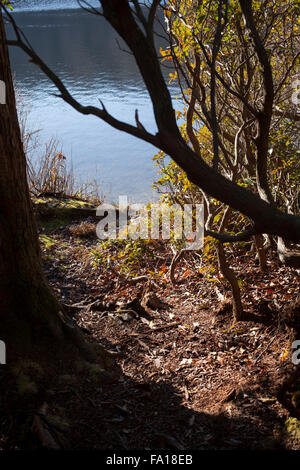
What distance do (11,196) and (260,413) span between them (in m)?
2.15

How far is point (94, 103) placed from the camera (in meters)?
17.9

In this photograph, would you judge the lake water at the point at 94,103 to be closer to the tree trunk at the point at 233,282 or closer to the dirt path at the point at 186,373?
the tree trunk at the point at 233,282

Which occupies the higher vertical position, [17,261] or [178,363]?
[17,261]

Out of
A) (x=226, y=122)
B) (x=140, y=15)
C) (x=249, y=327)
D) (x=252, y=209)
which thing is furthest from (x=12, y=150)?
(x=226, y=122)

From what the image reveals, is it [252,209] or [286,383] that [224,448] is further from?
[252,209]

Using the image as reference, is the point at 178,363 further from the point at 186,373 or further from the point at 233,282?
the point at 233,282

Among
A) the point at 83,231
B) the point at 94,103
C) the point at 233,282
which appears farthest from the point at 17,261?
the point at 94,103

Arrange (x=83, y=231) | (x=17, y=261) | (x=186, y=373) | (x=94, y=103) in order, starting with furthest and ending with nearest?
(x=94, y=103) → (x=83, y=231) → (x=186, y=373) → (x=17, y=261)

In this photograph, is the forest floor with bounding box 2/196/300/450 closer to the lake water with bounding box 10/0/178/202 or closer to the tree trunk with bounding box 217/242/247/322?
the tree trunk with bounding box 217/242/247/322

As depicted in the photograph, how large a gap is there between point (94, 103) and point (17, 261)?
54.0 feet

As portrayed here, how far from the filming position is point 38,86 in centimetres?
2223

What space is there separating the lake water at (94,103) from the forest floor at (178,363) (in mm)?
3319

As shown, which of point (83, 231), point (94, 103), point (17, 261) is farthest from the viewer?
point (94, 103)

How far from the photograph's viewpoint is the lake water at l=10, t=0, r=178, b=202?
1345cm
